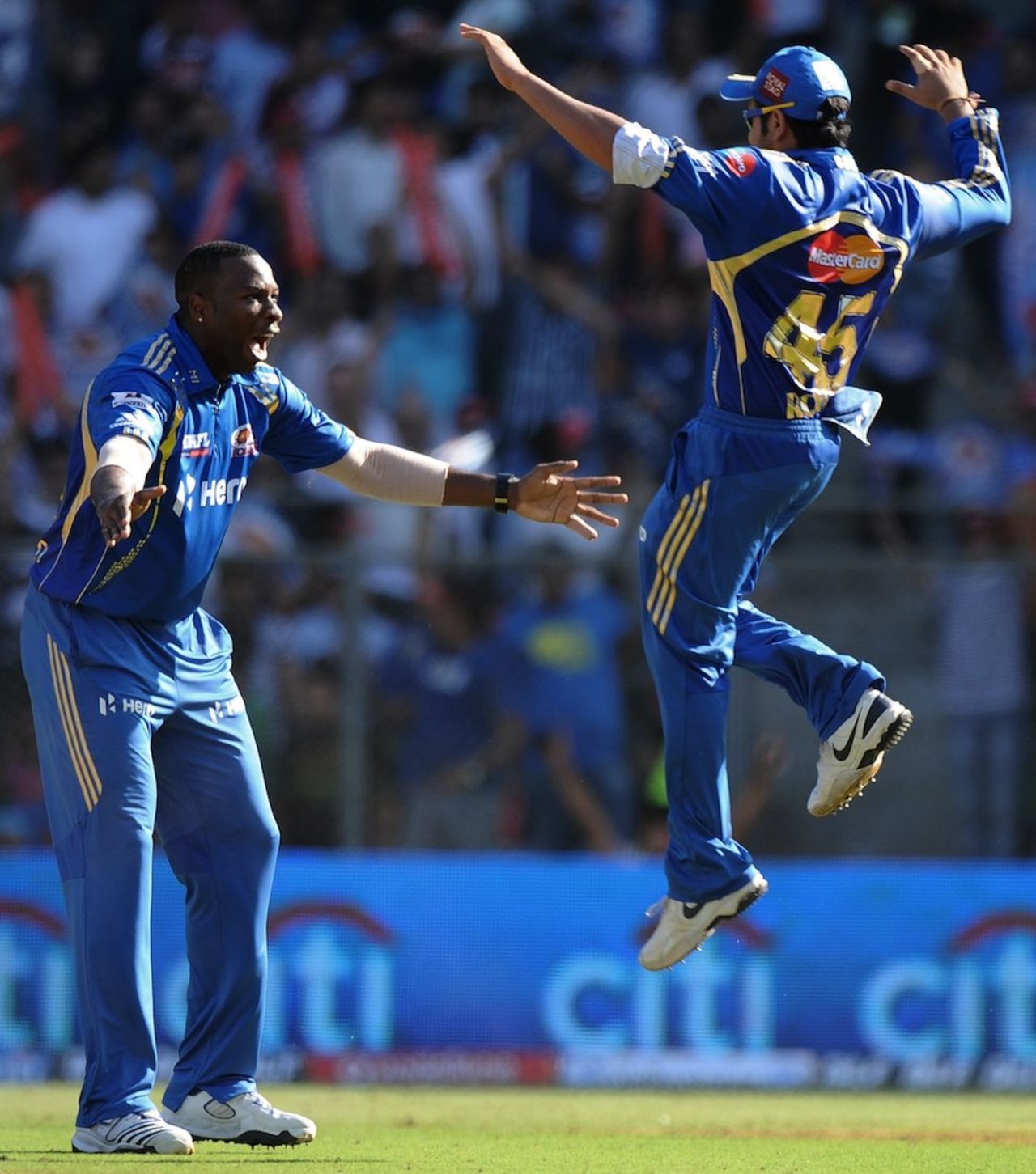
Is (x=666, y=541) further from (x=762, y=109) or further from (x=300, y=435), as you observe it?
(x=762, y=109)

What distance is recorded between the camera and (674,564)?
24.9 feet

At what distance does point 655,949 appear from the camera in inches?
303

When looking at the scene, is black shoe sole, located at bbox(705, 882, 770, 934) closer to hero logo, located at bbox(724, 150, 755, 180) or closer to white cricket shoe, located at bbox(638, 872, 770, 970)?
white cricket shoe, located at bbox(638, 872, 770, 970)

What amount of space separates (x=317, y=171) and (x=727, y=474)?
25.8 feet

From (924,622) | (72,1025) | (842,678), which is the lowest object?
(72,1025)

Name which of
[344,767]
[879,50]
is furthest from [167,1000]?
[879,50]

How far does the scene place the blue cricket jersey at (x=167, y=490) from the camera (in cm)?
670

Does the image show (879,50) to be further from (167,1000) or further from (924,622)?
(167,1000)

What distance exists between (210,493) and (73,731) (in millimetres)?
883

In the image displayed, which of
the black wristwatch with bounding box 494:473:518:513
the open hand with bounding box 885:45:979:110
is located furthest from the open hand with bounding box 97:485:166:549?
the open hand with bounding box 885:45:979:110

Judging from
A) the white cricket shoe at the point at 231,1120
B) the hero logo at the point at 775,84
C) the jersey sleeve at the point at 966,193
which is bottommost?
the white cricket shoe at the point at 231,1120

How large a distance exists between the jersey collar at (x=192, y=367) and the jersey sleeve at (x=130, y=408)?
12cm

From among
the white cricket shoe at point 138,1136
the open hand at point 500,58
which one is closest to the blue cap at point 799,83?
the open hand at point 500,58

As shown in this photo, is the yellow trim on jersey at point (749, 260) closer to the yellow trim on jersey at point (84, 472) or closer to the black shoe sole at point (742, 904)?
the black shoe sole at point (742, 904)
